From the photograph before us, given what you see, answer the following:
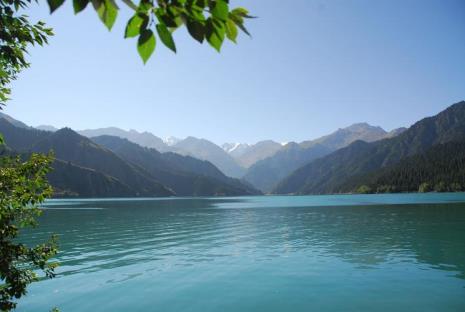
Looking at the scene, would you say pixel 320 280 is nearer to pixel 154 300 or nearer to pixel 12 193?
pixel 154 300

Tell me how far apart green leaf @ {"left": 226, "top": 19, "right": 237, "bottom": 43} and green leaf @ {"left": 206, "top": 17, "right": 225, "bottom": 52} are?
14 centimetres

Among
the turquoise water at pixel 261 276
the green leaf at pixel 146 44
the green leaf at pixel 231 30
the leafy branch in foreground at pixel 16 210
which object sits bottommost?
the turquoise water at pixel 261 276

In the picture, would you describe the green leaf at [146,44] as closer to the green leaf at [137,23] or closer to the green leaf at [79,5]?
the green leaf at [137,23]

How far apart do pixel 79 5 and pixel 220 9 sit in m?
1.11

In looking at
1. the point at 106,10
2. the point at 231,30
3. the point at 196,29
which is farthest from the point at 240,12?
the point at 106,10

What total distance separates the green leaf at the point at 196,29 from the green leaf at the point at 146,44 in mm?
315

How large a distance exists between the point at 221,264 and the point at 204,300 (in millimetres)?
12574

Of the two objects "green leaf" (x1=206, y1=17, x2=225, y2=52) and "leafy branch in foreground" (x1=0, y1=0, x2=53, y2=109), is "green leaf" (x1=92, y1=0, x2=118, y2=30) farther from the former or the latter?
"leafy branch in foreground" (x1=0, y1=0, x2=53, y2=109)

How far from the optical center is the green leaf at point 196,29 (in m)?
3.00

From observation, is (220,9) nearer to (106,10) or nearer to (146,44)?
(146,44)

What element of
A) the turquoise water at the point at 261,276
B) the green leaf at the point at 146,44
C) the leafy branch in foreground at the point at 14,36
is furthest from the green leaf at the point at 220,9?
the turquoise water at the point at 261,276

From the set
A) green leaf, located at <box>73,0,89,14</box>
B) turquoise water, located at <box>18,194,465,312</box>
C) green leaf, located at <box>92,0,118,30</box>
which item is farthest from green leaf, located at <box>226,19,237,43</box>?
turquoise water, located at <box>18,194,465,312</box>

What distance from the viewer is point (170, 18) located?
9.73ft

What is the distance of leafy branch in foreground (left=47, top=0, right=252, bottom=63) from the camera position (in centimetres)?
283
